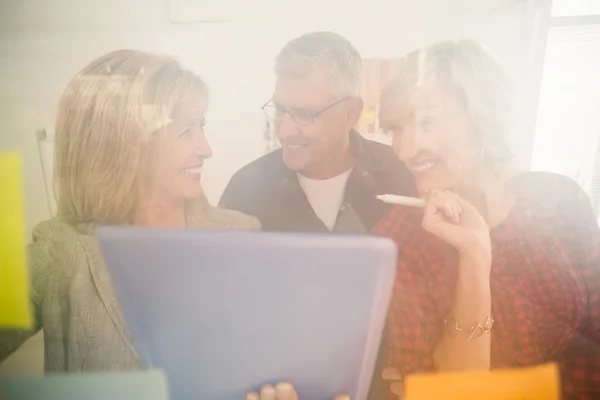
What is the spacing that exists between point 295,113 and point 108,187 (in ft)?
1.33

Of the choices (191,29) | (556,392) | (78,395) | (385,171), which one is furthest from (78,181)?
(556,392)

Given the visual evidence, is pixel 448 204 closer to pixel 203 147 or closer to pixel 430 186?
pixel 430 186

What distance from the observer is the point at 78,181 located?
850 mm

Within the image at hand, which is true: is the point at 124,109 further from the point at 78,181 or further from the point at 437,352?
the point at 437,352

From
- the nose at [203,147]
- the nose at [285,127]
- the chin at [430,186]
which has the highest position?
the nose at [285,127]

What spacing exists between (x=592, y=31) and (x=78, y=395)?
1326 mm

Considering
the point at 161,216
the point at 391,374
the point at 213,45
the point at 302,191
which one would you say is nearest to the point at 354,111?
the point at 302,191

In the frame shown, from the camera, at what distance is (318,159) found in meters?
0.82

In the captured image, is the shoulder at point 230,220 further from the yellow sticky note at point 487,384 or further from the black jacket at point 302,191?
the yellow sticky note at point 487,384

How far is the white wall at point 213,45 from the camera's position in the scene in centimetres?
77

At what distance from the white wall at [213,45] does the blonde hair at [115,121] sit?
0.03m

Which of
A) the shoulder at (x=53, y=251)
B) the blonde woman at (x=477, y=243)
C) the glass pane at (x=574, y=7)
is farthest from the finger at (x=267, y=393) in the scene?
the glass pane at (x=574, y=7)

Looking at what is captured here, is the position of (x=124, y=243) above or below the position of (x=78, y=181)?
below

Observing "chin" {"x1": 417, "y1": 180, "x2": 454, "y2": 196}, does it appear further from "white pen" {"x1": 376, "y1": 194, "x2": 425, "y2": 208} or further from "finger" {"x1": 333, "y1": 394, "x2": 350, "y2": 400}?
"finger" {"x1": 333, "y1": 394, "x2": 350, "y2": 400}
